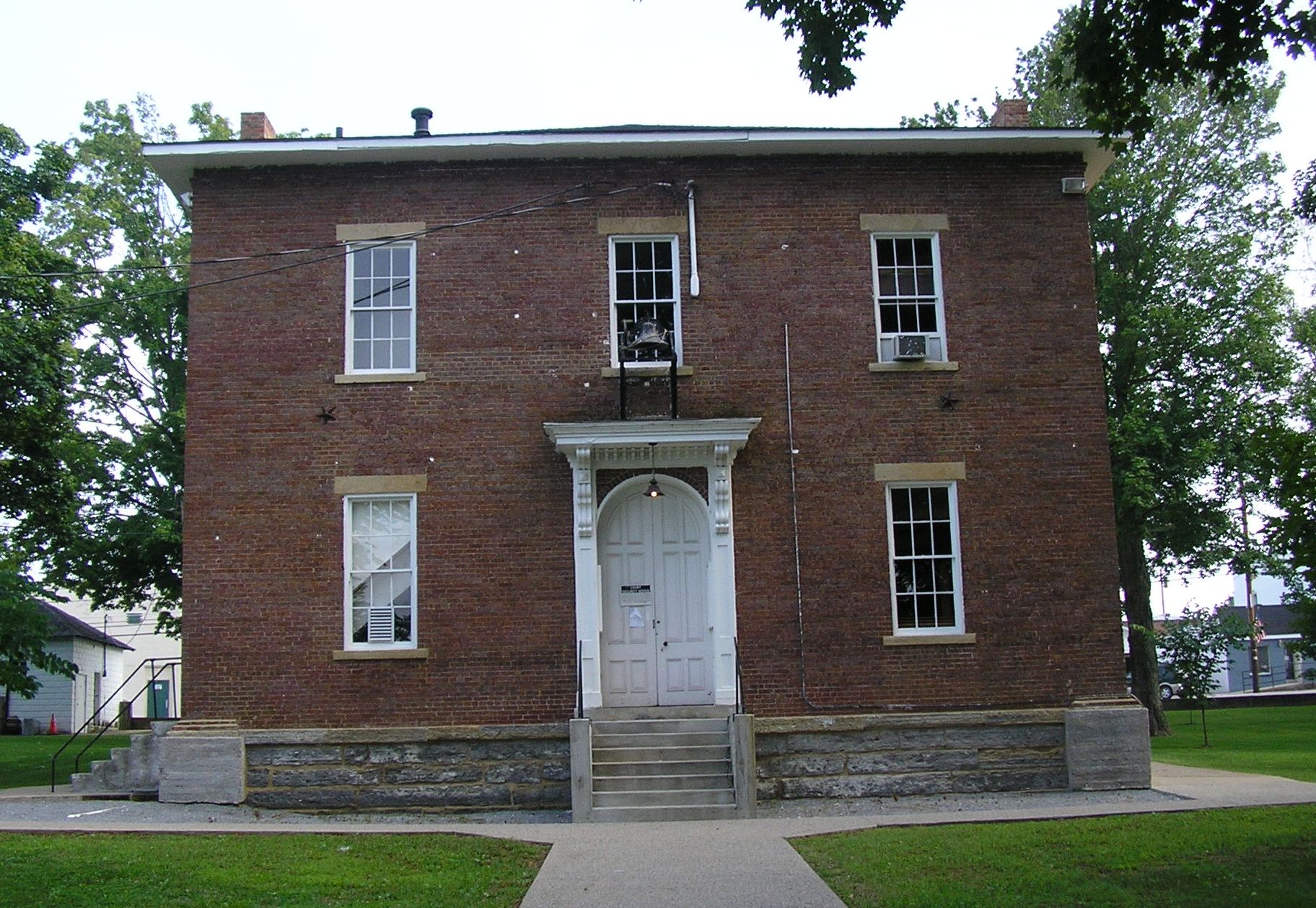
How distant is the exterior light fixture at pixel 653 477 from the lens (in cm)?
1596

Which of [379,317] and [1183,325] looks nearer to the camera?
[379,317]

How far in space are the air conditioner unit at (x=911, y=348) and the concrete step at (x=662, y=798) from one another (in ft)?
19.1

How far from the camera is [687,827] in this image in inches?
532

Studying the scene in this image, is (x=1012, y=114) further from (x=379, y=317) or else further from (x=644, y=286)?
(x=379, y=317)

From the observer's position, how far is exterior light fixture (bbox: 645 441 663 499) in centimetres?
1596

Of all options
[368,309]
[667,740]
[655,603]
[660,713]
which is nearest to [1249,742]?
[655,603]

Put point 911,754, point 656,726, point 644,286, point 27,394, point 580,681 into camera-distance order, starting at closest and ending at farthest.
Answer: point 580,681
point 656,726
point 911,754
point 644,286
point 27,394

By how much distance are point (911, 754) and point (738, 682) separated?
93.8 inches

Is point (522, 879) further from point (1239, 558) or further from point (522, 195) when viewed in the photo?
point (1239, 558)

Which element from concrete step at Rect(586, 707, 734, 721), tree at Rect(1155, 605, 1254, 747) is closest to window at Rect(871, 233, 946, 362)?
concrete step at Rect(586, 707, 734, 721)

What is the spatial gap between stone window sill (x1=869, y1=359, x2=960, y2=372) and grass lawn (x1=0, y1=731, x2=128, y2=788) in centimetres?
1349

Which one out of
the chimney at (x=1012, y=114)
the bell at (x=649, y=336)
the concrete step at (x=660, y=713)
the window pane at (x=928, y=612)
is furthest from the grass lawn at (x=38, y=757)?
the chimney at (x=1012, y=114)

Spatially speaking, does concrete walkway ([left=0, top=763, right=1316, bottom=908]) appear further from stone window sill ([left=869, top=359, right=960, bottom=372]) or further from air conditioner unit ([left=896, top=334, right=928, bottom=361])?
air conditioner unit ([left=896, top=334, right=928, bottom=361])

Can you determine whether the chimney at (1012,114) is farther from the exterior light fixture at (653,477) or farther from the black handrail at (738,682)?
the black handrail at (738,682)
